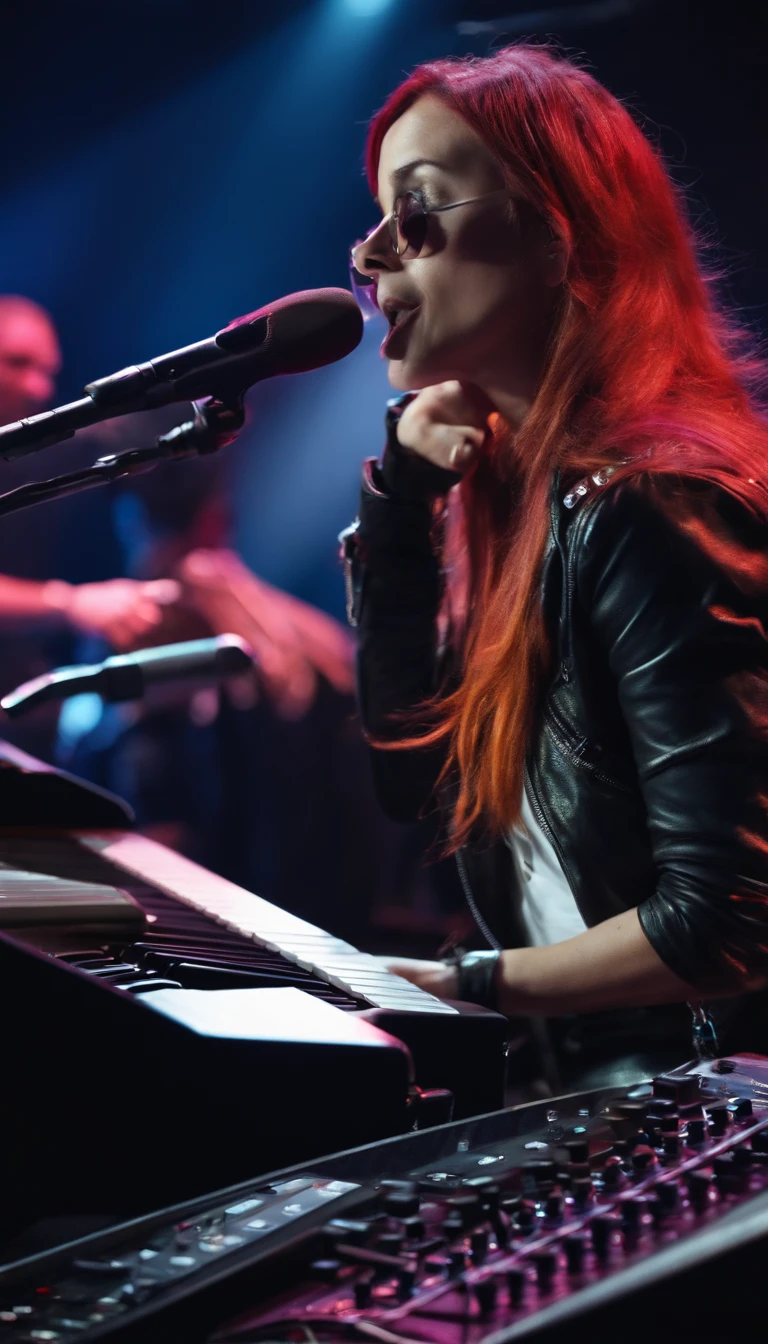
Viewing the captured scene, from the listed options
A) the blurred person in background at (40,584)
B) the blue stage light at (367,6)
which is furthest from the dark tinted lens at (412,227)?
the blue stage light at (367,6)

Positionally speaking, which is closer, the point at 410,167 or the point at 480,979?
the point at 480,979

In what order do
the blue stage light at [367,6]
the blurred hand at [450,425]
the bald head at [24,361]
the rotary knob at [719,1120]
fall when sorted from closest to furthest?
1. the rotary knob at [719,1120]
2. the blurred hand at [450,425]
3. the bald head at [24,361]
4. the blue stage light at [367,6]

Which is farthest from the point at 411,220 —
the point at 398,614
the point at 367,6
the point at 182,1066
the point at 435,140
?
the point at 367,6

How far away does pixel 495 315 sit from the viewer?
1449 mm

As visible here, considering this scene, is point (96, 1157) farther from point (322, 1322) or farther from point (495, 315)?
point (495, 315)

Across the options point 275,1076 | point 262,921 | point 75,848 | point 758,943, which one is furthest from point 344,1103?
point 75,848

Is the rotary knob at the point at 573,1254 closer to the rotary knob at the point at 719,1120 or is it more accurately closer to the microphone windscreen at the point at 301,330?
the rotary knob at the point at 719,1120

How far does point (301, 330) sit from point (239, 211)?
3867 millimetres

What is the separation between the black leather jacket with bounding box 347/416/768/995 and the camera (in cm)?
111

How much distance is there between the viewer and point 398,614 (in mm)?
1841

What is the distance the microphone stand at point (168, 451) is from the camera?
43.4 inches

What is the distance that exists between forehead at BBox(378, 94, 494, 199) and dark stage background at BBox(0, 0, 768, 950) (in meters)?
2.44

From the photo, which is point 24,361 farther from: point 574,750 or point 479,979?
point 479,979

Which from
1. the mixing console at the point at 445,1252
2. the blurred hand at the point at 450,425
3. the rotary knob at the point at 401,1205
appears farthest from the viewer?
the blurred hand at the point at 450,425
